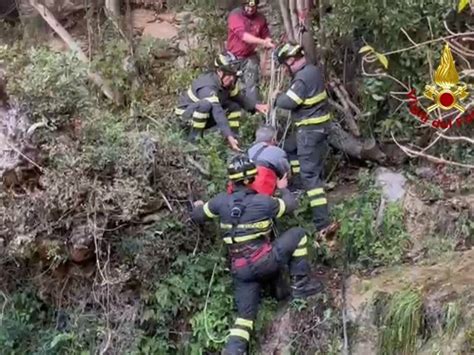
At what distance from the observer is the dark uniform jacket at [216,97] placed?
25.7 ft

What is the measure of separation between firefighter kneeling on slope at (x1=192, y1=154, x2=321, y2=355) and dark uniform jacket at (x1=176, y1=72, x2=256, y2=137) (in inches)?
42.7

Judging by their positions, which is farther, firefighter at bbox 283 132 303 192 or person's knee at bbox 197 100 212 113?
person's knee at bbox 197 100 212 113

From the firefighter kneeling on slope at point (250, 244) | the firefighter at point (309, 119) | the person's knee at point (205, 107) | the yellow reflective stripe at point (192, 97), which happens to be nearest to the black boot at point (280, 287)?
the firefighter kneeling on slope at point (250, 244)

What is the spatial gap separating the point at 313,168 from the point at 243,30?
88.2 inches

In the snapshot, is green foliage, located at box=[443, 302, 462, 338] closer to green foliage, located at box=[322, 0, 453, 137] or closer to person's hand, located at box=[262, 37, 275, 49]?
green foliage, located at box=[322, 0, 453, 137]

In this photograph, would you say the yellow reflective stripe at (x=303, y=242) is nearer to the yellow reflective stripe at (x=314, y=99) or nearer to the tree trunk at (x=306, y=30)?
the yellow reflective stripe at (x=314, y=99)

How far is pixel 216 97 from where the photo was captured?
7957 millimetres

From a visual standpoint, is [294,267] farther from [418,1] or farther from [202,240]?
[418,1]

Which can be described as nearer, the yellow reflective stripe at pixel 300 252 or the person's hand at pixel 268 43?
the yellow reflective stripe at pixel 300 252

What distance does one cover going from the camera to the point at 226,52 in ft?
30.3

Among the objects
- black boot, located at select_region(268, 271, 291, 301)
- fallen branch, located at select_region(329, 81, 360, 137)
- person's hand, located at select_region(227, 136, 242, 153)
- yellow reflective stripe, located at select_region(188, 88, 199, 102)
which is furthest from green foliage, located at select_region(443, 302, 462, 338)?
yellow reflective stripe, located at select_region(188, 88, 199, 102)

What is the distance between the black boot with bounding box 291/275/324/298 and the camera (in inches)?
270

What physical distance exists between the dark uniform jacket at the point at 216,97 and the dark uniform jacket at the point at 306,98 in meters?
0.65

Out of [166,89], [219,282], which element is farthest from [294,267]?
[166,89]
